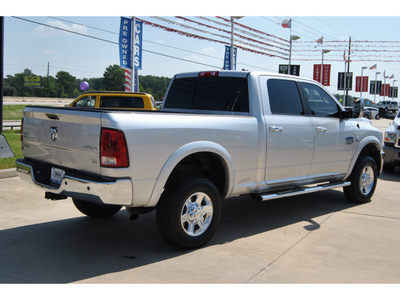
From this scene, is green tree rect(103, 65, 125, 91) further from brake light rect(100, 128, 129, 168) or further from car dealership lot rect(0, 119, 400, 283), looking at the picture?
brake light rect(100, 128, 129, 168)

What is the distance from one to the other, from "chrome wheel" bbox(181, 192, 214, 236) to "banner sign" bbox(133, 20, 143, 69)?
1828 centimetres

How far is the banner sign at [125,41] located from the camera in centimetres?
2142

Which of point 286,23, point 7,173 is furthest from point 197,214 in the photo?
point 286,23

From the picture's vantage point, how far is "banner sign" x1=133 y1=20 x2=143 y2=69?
70.7 feet

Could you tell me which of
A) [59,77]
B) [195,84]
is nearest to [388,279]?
[195,84]

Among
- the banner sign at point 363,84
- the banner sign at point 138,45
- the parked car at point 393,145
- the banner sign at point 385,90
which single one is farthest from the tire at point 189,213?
the banner sign at point 385,90

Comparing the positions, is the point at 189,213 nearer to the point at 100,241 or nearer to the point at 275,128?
the point at 100,241

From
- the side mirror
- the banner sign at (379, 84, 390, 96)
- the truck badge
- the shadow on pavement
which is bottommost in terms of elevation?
the shadow on pavement

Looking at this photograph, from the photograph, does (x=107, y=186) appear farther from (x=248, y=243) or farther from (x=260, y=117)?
(x=260, y=117)

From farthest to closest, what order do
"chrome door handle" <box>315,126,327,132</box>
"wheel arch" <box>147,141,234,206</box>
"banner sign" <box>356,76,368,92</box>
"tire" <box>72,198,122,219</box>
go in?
"banner sign" <box>356,76,368,92</box>
"chrome door handle" <box>315,126,327,132</box>
"tire" <box>72,198,122,219</box>
"wheel arch" <box>147,141,234,206</box>

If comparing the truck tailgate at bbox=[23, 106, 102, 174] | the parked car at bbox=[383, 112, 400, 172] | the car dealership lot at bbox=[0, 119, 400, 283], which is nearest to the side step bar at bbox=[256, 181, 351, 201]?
the car dealership lot at bbox=[0, 119, 400, 283]

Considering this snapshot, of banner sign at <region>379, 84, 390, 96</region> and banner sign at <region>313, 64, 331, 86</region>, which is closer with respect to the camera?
banner sign at <region>313, 64, 331, 86</region>

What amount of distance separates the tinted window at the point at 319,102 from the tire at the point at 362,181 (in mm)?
1049

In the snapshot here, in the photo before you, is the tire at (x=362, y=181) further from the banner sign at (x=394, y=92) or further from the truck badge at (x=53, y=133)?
the banner sign at (x=394, y=92)
